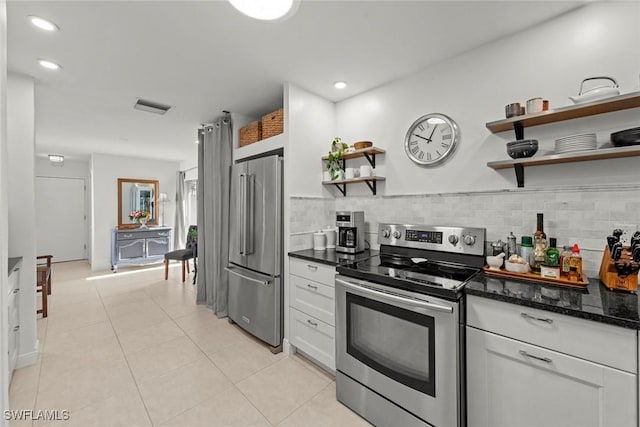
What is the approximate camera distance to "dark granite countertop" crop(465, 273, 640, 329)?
1056 mm

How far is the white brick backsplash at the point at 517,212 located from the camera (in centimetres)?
153

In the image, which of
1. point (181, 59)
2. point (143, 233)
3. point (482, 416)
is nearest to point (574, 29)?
point (482, 416)

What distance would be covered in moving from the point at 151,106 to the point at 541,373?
3.99 m

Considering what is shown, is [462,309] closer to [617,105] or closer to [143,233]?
[617,105]

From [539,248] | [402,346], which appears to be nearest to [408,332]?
[402,346]

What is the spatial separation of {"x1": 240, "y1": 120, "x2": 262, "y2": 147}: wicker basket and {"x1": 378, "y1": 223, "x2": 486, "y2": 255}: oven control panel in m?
1.67

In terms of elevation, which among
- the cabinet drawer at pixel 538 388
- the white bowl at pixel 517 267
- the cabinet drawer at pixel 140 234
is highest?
the white bowl at pixel 517 267

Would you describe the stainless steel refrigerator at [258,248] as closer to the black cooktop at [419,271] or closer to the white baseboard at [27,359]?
the black cooktop at [419,271]

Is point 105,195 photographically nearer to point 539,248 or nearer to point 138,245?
point 138,245

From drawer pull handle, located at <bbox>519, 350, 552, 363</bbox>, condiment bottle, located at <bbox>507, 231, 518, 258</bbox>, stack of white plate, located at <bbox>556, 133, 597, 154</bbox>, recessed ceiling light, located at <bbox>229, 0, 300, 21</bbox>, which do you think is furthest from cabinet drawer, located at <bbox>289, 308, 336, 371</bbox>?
recessed ceiling light, located at <bbox>229, 0, 300, 21</bbox>

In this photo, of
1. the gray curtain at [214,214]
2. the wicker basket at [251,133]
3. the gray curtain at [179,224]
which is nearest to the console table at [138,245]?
the gray curtain at [179,224]

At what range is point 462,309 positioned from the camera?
1396 millimetres

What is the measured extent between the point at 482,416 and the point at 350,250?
53.6 inches

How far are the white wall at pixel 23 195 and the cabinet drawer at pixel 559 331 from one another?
11.1 feet
